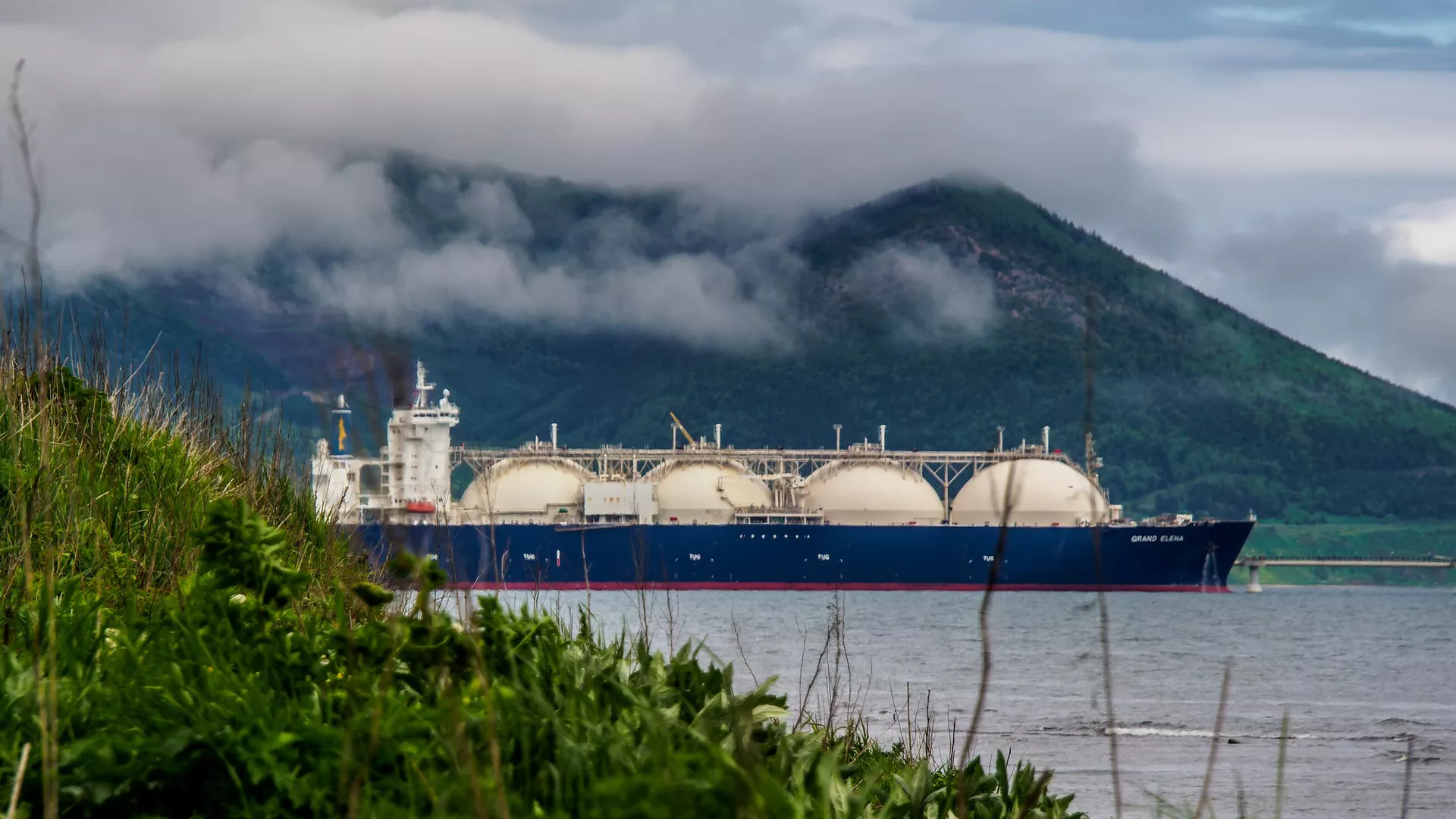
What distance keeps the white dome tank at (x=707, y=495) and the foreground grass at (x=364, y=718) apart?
65.7 metres

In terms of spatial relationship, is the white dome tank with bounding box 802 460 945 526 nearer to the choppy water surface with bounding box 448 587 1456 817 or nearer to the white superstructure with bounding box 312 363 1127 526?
the white superstructure with bounding box 312 363 1127 526

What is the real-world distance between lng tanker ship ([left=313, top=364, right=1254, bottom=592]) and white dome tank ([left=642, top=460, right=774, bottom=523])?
0.07 meters

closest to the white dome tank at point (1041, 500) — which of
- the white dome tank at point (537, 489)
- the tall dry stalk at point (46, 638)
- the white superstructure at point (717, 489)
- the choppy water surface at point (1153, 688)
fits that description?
the white superstructure at point (717, 489)

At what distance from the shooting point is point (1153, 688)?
88.5 ft

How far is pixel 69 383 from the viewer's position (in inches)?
324

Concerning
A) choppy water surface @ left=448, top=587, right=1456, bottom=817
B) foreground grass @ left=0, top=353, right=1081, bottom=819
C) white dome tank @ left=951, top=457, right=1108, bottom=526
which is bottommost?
choppy water surface @ left=448, top=587, right=1456, bottom=817

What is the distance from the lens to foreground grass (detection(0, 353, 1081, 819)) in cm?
313

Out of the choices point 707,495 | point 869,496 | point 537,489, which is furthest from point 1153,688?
point 537,489

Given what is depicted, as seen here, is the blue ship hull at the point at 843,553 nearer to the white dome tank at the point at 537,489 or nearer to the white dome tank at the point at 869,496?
the white dome tank at the point at 869,496

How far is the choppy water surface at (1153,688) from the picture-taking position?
50.7 ft

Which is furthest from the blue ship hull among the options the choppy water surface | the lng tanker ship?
the choppy water surface

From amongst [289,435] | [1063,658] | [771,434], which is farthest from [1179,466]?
[289,435]

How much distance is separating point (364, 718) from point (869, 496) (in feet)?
224

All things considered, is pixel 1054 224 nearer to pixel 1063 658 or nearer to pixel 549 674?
pixel 1063 658
